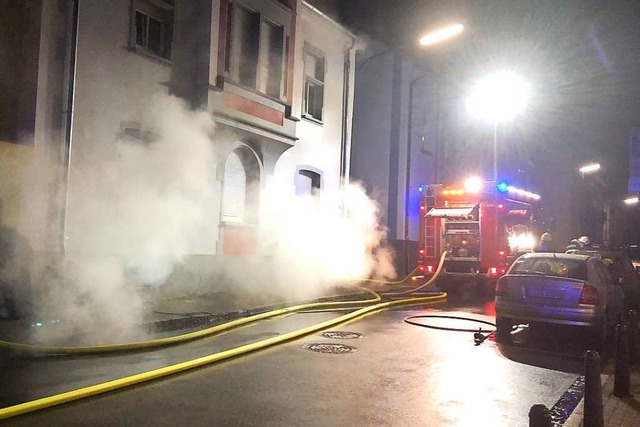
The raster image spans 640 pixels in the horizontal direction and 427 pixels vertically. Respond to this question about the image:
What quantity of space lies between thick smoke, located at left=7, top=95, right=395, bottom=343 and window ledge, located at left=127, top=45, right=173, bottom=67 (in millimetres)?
709

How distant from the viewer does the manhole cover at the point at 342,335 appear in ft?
28.3

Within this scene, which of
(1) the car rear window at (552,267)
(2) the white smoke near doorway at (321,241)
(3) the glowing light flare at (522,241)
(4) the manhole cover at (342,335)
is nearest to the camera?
(1) the car rear window at (552,267)

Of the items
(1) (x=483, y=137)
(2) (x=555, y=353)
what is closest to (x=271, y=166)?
(2) (x=555, y=353)

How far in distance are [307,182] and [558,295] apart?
9442 millimetres

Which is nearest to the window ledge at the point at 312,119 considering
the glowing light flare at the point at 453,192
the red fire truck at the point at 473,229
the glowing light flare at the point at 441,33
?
the red fire truck at the point at 473,229

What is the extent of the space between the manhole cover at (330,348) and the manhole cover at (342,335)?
2.00 feet

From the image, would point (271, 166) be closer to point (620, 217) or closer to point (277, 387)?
point (277, 387)

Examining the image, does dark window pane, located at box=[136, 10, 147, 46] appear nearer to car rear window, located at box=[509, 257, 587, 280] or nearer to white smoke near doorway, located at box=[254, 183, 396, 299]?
white smoke near doorway, located at box=[254, 183, 396, 299]

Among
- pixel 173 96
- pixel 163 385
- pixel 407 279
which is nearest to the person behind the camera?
pixel 163 385

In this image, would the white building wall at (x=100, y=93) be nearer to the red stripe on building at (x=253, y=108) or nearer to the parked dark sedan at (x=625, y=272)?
the red stripe on building at (x=253, y=108)

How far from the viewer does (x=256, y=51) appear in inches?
518

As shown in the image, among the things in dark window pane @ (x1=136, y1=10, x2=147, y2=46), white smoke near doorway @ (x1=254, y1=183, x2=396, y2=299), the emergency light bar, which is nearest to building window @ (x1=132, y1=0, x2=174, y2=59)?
dark window pane @ (x1=136, y1=10, x2=147, y2=46)

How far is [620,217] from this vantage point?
151 ft

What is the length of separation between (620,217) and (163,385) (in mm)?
48296
